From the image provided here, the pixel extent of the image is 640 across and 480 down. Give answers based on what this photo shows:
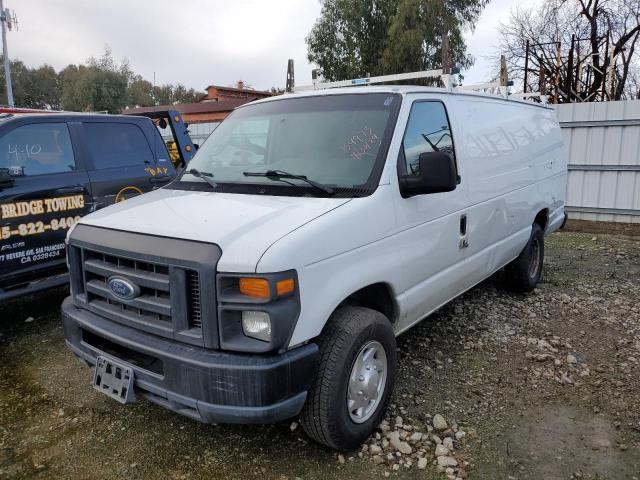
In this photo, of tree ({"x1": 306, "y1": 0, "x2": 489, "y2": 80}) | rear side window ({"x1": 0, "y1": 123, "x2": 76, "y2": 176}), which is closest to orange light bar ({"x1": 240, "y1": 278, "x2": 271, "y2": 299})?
rear side window ({"x1": 0, "y1": 123, "x2": 76, "y2": 176})

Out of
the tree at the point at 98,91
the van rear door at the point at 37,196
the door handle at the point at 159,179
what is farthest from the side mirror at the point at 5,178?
the tree at the point at 98,91

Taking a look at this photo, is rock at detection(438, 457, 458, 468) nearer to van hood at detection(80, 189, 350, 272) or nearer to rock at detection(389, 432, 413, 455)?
rock at detection(389, 432, 413, 455)

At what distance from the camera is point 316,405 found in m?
2.67

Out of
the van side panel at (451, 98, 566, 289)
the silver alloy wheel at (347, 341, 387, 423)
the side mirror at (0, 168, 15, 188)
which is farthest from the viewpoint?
the side mirror at (0, 168, 15, 188)

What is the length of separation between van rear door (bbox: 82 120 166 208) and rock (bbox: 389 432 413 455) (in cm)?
388

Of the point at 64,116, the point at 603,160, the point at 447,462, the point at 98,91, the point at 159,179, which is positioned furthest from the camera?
the point at 98,91

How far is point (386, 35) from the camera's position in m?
24.9

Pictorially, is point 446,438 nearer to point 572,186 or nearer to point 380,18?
point 572,186

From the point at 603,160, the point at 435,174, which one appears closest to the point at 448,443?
the point at 435,174

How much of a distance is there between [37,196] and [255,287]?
3460 millimetres

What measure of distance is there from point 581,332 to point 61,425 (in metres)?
4.35

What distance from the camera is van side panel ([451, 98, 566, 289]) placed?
4.14 m

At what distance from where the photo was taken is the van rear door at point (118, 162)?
17.8 ft

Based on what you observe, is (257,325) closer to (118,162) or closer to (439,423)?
(439,423)
